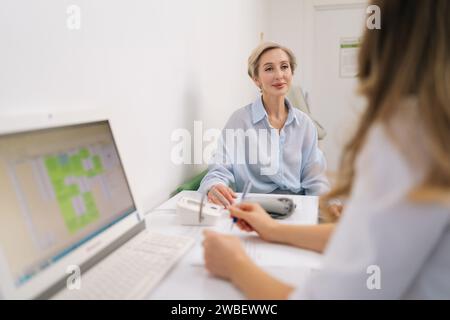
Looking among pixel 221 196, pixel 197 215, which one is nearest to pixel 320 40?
pixel 221 196

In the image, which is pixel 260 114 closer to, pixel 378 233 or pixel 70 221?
pixel 70 221

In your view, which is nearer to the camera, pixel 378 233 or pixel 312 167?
pixel 378 233

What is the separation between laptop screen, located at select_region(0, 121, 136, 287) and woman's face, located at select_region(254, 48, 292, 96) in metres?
1.12

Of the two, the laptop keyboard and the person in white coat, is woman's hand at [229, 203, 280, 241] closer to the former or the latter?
the laptop keyboard

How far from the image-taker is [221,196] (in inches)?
55.1

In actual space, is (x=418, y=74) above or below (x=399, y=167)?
above

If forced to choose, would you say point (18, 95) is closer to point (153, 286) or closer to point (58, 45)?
point (58, 45)

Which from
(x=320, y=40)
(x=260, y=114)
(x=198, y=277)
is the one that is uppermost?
(x=320, y=40)

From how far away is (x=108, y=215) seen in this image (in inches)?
36.1

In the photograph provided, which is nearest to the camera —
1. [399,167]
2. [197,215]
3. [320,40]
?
[399,167]

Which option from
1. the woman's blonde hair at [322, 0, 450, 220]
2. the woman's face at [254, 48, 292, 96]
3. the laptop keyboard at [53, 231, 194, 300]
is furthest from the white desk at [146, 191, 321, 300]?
the woman's face at [254, 48, 292, 96]

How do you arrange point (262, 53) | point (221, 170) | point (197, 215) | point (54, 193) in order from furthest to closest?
1. point (262, 53)
2. point (221, 170)
3. point (197, 215)
4. point (54, 193)

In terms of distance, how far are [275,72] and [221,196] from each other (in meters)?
0.81
